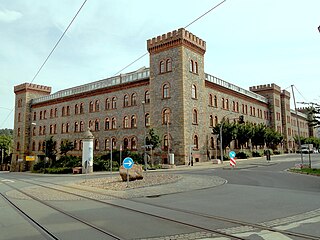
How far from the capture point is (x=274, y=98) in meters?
67.4

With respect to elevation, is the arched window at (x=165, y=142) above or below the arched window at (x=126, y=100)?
below

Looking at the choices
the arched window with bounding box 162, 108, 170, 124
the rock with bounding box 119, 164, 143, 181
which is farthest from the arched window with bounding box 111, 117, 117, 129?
the rock with bounding box 119, 164, 143, 181

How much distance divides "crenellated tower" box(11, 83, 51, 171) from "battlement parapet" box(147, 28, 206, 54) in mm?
37623

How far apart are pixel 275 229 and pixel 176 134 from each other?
3081 centimetres

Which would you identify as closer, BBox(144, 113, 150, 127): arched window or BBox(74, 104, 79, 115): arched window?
BBox(144, 113, 150, 127): arched window

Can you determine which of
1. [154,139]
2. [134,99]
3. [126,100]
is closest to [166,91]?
[134,99]

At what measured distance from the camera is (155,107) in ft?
133

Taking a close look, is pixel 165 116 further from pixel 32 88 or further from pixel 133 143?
pixel 32 88

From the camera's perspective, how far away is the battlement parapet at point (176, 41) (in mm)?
38219

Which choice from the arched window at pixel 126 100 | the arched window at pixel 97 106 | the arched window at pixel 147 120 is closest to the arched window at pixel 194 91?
the arched window at pixel 147 120

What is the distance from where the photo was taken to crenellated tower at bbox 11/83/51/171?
64062 mm

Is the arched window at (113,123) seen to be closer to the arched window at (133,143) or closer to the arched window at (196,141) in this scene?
the arched window at (133,143)

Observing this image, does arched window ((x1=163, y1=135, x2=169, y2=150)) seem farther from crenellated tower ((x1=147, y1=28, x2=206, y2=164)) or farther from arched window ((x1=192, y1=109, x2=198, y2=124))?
arched window ((x1=192, y1=109, x2=198, y2=124))

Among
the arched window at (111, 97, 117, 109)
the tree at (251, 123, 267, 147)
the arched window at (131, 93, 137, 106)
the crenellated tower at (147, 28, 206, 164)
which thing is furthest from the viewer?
the tree at (251, 123, 267, 147)
